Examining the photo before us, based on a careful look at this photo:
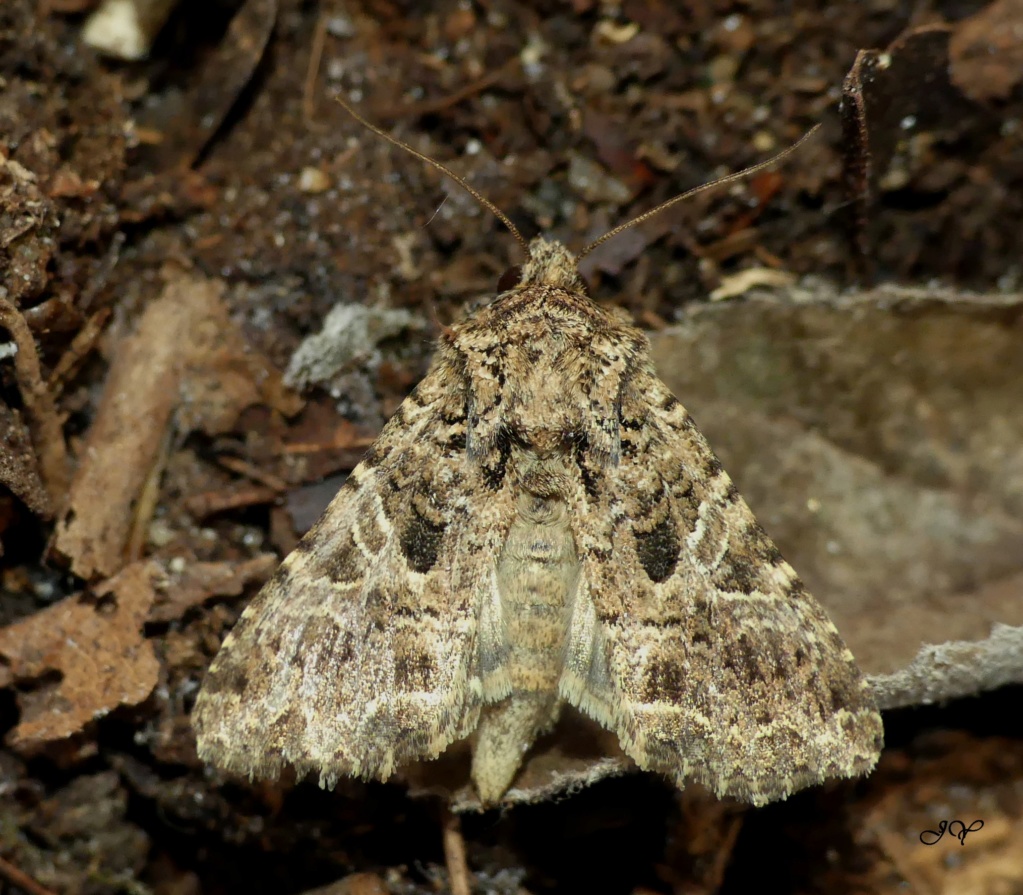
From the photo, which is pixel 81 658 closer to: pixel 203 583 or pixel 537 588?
pixel 203 583

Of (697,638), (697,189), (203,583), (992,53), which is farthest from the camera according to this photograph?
(992,53)

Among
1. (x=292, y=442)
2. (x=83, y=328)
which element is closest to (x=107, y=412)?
(x=83, y=328)

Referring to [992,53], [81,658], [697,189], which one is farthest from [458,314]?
[992,53]

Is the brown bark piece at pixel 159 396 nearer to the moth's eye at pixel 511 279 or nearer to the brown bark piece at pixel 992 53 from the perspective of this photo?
the moth's eye at pixel 511 279

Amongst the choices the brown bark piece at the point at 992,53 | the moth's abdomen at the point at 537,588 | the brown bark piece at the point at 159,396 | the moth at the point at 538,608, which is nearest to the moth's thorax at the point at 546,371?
the moth at the point at 538,608

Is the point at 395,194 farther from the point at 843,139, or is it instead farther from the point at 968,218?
the point at 968,218

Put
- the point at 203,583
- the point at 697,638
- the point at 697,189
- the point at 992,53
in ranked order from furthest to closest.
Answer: the point at 992,53 < the point at 203,583 < the point at 697,189 < the point at 697,638

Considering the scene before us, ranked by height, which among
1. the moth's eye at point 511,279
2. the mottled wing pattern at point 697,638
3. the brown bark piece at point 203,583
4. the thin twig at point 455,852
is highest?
the moth's eye at point 511,279
